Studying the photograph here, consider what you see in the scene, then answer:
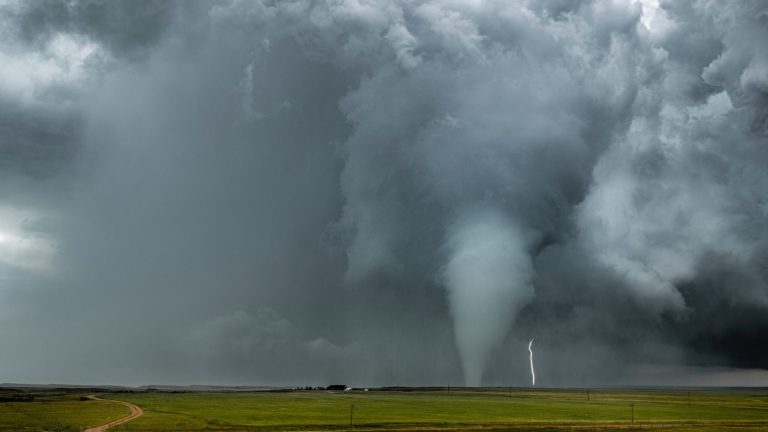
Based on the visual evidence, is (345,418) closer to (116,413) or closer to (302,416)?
(302,416)

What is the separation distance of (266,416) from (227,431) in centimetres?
2652

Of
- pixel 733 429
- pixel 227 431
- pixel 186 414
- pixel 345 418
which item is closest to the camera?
pixel 227 431

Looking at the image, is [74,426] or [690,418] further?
[690,418]

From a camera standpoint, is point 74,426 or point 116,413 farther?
point 116,413

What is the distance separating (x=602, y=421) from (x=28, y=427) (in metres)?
101

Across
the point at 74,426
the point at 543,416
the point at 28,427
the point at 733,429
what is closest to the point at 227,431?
the point at 74,426

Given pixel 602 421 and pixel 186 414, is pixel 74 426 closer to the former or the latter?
pixel 186 414

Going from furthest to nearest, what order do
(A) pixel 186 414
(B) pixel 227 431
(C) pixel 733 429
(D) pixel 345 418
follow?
(A) pixel 186 414
(D) pixel 345 418
(C) pixel 733 429
(B) pixel 227 431

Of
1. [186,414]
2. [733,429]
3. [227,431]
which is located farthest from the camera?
[186,414]

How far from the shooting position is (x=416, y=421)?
105875mm

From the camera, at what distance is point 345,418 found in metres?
111

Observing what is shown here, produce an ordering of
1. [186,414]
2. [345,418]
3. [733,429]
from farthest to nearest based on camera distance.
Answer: [186,414]
[345,418]
[733,429]

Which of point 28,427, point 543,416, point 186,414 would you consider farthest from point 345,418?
point 28,427

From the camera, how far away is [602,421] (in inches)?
4503
